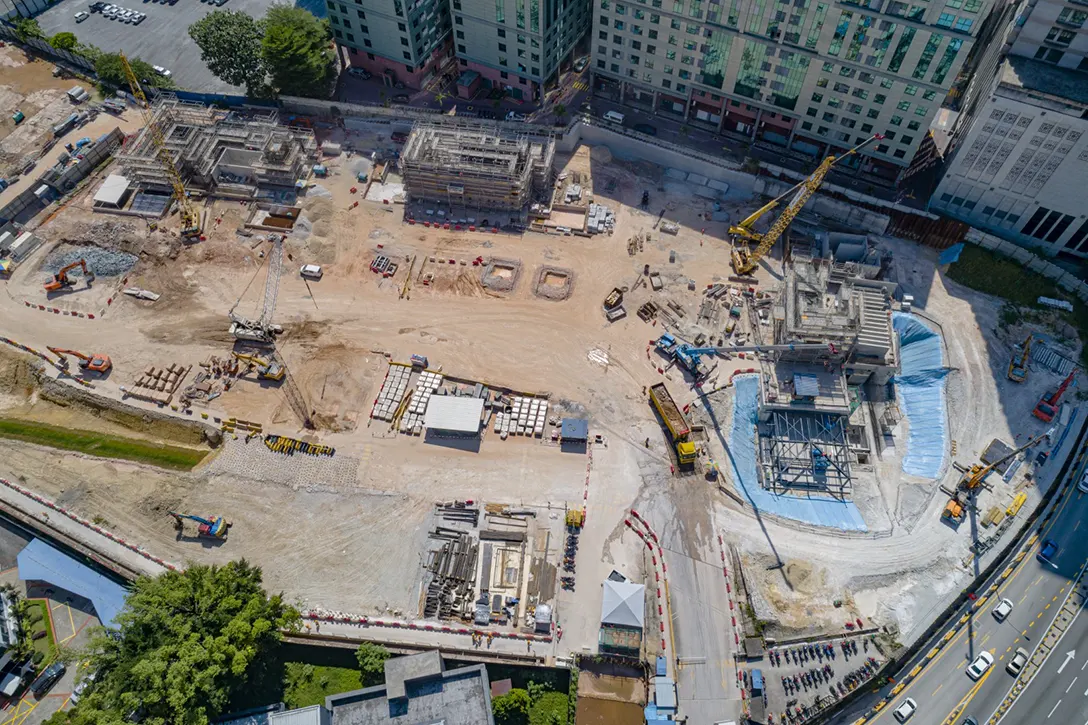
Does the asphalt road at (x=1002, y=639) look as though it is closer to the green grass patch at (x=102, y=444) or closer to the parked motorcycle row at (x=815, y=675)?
the parked motorcycle row at (x=815, y=675)

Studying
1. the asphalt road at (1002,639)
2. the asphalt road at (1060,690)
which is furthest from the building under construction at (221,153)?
the asphalt road at (1060,690)

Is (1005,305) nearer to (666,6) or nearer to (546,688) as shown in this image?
(666,6)

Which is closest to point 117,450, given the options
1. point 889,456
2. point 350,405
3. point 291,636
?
point 350,405

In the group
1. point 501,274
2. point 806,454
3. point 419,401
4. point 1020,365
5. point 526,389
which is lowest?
point 806,454

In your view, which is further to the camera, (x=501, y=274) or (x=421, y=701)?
(x=501, y=274)

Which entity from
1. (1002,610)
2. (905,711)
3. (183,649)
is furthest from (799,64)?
(183,649)

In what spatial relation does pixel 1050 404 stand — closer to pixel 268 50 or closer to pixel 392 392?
pixel 392 392

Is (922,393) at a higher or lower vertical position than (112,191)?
lower
